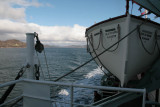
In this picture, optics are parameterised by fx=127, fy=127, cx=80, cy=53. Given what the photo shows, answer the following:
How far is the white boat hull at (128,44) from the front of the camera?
5.12 m

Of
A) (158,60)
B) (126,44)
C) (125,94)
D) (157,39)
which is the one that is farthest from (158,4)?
(125,94)

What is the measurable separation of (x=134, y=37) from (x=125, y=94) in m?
2.31

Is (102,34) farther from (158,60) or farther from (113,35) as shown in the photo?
(158,60)

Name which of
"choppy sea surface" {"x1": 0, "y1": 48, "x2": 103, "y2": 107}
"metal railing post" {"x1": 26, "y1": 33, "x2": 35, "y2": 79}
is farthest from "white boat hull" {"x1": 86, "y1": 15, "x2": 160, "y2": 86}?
"metal railing post" {"x1": 26, "y1": 33, "x2": 35, "y2": 79}

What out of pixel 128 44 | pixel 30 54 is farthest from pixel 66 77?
pixel 30 54

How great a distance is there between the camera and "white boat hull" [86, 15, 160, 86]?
16.8ft

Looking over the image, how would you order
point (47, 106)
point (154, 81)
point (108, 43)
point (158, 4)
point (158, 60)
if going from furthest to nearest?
point (158, 4), point (158, 60), point (108, 43), point (154, 81), point (47, 106)

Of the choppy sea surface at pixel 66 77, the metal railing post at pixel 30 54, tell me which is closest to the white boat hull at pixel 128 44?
the choppy sea surface at pixel 66 77

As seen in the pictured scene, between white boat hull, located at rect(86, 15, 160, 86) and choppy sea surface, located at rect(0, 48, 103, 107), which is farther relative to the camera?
choppy sea surface, located at rect(0, 48, 103, 107)

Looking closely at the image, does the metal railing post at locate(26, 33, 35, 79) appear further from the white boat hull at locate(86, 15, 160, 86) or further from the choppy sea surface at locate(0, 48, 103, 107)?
the white boat hull at locate(86, 15, 160, 86)

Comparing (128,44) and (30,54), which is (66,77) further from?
(30,54)

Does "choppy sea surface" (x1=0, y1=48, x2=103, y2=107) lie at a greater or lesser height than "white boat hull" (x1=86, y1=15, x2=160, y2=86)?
lesser

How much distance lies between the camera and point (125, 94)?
16.1ft

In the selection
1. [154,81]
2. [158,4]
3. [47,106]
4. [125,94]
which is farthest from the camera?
[158,4]
